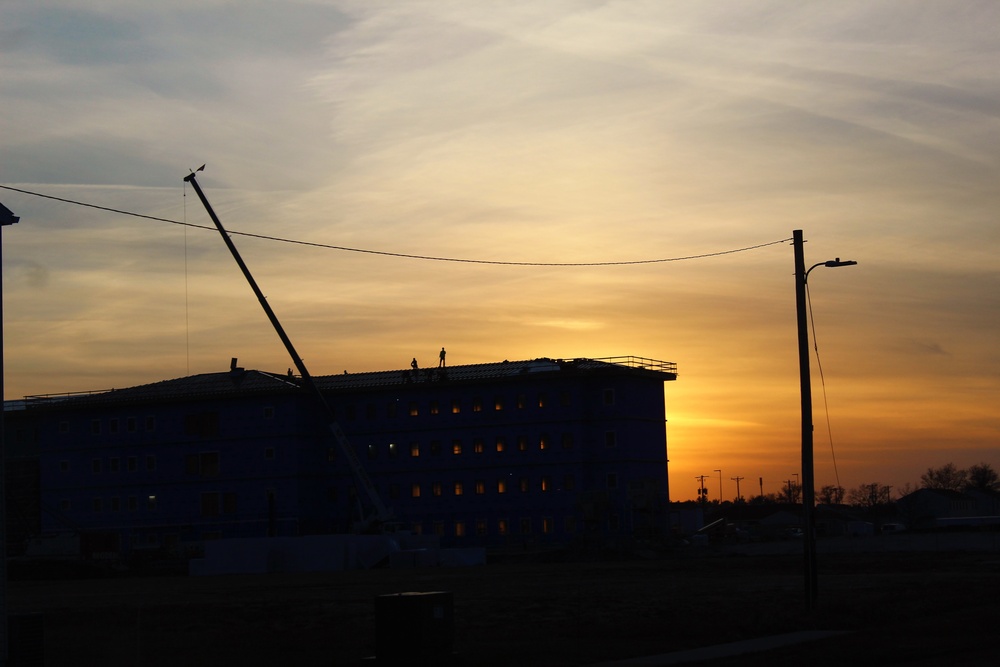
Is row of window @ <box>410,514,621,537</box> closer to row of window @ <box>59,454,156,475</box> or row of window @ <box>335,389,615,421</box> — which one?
row of window @ <box>335,389,615,421</box>

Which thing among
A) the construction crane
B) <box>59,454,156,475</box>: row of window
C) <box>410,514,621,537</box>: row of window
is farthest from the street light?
<box>59,454,156,475</box>: row of window

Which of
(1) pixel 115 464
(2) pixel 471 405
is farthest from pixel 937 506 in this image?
(1) pixel 115 464

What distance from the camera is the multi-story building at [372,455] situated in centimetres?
9769

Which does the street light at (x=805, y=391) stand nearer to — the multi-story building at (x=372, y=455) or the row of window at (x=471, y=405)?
the multi-story building at (x=372, y=455)

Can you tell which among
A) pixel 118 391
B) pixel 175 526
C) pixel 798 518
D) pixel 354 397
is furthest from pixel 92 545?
pixel 798 518

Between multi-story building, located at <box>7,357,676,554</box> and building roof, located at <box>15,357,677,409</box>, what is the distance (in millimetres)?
215

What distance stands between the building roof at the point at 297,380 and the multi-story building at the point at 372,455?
22 centimetres

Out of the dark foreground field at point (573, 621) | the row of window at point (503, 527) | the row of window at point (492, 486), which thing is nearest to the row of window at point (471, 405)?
the row of window at point (492, 486)

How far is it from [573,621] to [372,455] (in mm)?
76206

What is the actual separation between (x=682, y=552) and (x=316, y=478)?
3602 centimetres

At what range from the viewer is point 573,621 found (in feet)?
101

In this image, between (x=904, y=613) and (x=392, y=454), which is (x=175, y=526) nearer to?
(x=392, y=454)

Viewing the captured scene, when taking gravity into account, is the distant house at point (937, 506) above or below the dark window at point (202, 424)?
below

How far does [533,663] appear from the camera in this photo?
22578mm
